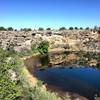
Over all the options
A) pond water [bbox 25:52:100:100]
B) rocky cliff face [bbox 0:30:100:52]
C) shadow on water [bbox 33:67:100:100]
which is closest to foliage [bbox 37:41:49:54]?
rocky cliff face [bbox 0:30:100:52]

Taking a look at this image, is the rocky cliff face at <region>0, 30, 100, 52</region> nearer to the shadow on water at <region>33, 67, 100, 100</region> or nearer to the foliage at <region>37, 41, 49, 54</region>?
the foliage at <region>37, 41, 49, 54</region>

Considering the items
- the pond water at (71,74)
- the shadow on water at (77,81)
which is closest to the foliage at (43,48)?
the pond water at (71,74)

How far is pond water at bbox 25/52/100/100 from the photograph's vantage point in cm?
4208

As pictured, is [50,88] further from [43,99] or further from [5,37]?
[5,37]

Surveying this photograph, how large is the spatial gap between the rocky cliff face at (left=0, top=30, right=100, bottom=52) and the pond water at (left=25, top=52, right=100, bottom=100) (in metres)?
12.1

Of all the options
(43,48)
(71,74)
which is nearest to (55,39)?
(43,48)

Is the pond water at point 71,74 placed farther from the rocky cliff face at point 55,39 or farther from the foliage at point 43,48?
the rocky cliff face at point 55,39

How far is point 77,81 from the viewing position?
47.5m

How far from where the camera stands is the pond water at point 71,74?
4208 cm

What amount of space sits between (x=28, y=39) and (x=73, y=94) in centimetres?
6062

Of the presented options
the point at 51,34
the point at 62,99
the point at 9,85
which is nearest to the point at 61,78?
the point at 62,99

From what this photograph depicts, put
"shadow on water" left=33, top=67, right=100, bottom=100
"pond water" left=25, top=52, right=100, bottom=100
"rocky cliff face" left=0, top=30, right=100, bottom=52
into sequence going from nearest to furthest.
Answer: "shadow on water" left=33, top=67, right=100, bottom=100 → "pond water" left=25, top=52, right=100, bottom=100 → "rocky cliff face" left=0, top=30, right=100, bottom=52

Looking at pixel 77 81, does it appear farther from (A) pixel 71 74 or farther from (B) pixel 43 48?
(B) pixel 43 48

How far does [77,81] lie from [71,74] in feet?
24.9
